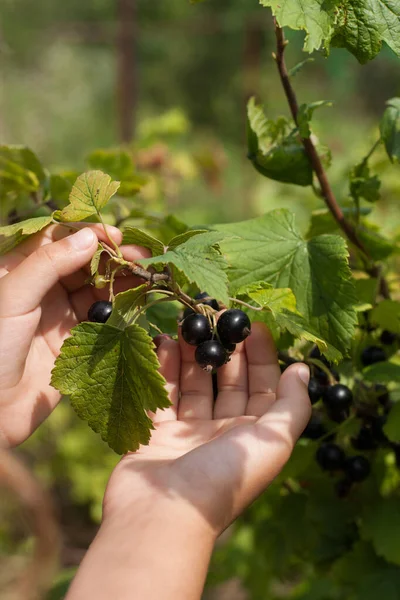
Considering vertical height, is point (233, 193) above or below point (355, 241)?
below

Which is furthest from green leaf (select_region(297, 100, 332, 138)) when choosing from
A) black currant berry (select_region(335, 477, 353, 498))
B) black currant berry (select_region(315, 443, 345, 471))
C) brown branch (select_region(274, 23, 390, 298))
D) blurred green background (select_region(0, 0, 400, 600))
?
blurred green background (select_region(0, 0, 400, 600))

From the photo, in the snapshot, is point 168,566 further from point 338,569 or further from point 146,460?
point 338,569

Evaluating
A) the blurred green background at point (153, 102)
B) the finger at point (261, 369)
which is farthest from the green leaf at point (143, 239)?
the blurred green background at point (153, 102)

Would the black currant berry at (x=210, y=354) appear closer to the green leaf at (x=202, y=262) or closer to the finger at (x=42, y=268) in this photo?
the green leaf at (x=202, y=262)

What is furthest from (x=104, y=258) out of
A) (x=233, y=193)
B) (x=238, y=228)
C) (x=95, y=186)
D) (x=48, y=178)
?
(x=233, y=193)

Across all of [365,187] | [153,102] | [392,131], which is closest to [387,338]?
[365,187]

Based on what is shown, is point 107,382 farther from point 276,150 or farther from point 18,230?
point 276,150
